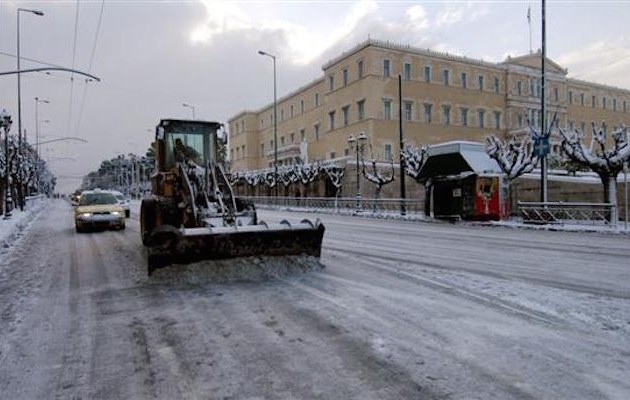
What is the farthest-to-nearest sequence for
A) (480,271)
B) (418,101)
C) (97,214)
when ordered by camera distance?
(418,101) → (97,214) → (480,271)

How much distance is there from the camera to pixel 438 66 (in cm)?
7300

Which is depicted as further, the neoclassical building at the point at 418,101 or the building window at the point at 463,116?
the building window at the point at 463,116

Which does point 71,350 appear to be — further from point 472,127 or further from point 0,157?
point 472,127

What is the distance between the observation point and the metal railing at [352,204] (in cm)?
3654

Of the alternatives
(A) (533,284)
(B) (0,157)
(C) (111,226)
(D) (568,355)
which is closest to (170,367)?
(D) (568,355)

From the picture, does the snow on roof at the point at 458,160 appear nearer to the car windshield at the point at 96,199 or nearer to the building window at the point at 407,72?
the car windshield at the point at 96,199

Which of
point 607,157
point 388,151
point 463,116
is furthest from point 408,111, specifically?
point 607,157

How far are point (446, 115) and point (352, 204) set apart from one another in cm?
3455

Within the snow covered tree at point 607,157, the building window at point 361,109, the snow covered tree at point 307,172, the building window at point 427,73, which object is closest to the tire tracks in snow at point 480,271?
the snow covered tree at point 607,157

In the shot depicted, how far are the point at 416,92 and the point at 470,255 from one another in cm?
6090

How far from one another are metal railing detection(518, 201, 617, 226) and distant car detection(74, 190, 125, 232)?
18.4m

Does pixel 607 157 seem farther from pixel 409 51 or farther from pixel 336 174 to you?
pixel 409 51

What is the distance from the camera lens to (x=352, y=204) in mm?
44469

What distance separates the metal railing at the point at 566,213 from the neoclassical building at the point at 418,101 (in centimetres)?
3393
